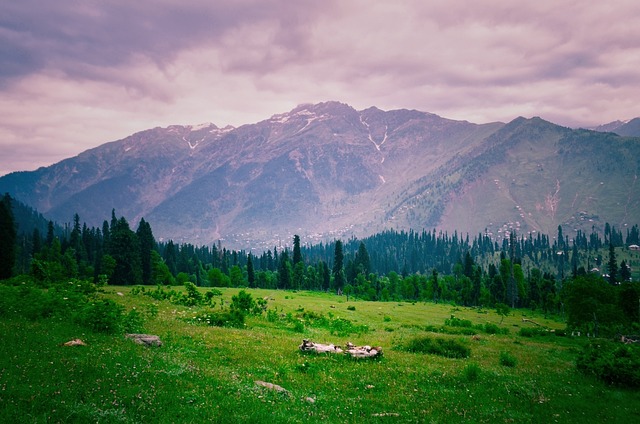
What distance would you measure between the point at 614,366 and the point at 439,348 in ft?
35.8

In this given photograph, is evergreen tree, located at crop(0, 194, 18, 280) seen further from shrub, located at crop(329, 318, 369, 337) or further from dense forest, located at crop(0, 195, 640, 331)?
shrub, located at crop(329, 318, 369, 337)

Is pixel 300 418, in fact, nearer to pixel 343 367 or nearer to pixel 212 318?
pixel 343 367

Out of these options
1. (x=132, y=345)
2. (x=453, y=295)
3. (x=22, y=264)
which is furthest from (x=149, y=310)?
(x=22, y=264)

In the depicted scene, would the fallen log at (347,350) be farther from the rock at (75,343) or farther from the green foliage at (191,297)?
the green foliage at (191,297)

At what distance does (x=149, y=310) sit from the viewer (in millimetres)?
35250

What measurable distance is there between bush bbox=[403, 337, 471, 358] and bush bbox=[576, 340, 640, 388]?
7597mm

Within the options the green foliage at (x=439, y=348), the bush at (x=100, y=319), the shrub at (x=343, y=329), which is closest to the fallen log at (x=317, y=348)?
the green foliage at (x=439, y=348)

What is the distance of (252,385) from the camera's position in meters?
18.2

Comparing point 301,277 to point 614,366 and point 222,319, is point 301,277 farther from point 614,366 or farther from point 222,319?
point 614,366

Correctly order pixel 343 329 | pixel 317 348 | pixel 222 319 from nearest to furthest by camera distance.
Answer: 1. pixel 317 348
2. pixel 222 319
3. pixel 343 329

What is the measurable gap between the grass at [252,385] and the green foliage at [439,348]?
104 cm

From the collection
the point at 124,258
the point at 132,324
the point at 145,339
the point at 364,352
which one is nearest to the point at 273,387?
the point at 145,339

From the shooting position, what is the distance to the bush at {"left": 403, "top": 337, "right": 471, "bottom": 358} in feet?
98.2

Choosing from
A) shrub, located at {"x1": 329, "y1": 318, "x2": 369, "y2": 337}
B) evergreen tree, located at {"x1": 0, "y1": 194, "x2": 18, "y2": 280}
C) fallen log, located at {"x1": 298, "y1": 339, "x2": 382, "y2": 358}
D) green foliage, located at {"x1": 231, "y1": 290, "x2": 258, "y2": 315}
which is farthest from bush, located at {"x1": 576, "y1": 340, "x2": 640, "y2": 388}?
evergreen tree, located at {"x1": 0, "y1": 194, "x2": 18, "y2": 280}
